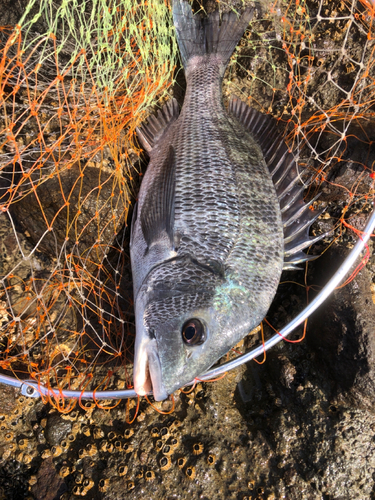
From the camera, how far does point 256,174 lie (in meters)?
2.90

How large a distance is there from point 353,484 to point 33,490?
250 centimetres

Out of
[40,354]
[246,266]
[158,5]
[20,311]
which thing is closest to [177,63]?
[158,5]

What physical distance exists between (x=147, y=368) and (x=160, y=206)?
1.24 meters

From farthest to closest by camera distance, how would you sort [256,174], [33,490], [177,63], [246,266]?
[177,63] < [256,174] < [33,490] < [246,266]

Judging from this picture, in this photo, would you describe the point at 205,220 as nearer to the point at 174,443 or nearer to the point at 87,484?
the point at 174,443

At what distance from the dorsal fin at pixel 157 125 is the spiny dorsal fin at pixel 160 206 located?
1.43 feet

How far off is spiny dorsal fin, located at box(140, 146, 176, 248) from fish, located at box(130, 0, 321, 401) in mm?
11

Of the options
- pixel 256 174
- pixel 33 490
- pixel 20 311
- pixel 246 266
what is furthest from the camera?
pixel 20 311

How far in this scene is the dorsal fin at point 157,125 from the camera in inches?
130

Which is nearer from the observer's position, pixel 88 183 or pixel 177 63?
pixel 88 183

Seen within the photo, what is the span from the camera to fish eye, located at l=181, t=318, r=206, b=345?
215 centimetres

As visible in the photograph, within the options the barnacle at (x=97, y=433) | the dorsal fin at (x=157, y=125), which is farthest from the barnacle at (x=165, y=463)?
the dorsal fin at (x=157, y=125)

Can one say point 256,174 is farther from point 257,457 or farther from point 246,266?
point 257,457

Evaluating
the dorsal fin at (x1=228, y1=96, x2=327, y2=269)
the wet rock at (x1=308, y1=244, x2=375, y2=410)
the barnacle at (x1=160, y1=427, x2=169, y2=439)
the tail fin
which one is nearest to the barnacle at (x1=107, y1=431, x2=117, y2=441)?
the barnacle at (x1=160, y1=427, x2=169, y2=439)
